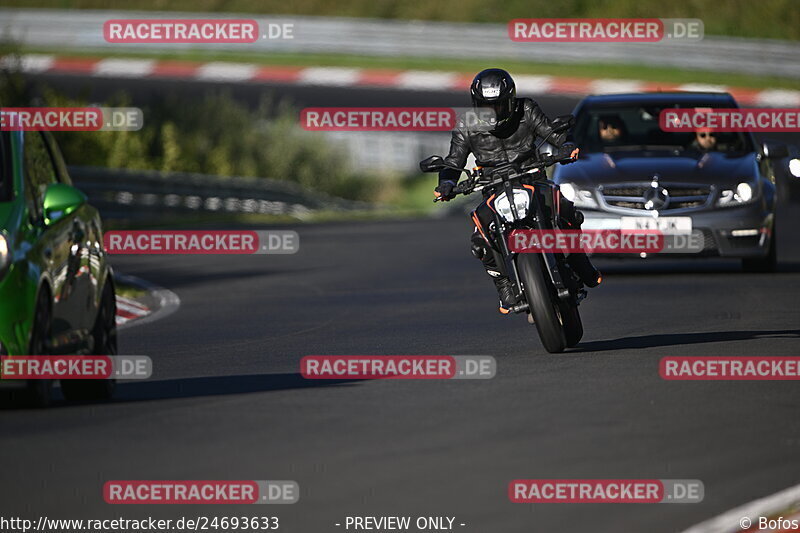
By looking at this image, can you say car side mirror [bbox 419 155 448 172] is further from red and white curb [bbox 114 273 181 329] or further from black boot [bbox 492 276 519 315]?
red and white curb [bbox 114 273 181 329]

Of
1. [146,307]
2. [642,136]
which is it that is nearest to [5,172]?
[146,307]

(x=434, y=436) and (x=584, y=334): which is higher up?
(x=584, y=334)

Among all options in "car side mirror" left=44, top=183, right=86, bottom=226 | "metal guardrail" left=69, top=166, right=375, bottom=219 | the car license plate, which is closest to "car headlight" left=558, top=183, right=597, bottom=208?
the car license plate

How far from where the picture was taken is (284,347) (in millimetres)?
13109

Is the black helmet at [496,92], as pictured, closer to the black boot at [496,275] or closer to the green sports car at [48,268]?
the black boot at [496,275]

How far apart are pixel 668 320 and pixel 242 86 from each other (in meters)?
35.1

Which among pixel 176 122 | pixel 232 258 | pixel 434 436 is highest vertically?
pixel 176 122

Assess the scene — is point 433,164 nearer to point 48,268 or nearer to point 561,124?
point 561,124

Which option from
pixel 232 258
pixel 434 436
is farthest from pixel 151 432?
pixel 232 258

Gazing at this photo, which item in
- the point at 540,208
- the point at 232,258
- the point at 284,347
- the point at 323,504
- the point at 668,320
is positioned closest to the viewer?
the point at 323,504

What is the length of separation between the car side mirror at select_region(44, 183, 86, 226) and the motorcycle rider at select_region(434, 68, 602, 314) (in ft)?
9.67

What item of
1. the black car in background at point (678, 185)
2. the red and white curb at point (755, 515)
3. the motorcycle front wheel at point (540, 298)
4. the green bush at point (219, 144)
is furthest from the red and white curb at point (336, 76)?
the red and white curb at point (755, 515)

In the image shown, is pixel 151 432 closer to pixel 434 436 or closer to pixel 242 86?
pixel 434 436

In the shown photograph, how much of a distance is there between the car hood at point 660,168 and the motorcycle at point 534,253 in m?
5.48
